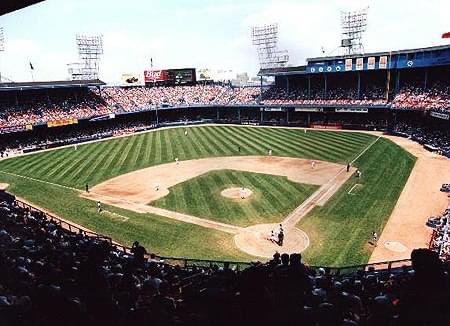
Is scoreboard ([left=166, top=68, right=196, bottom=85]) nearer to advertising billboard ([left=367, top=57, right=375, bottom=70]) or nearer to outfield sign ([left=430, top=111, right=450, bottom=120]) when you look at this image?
advertising billboard ([left=367, top=57, right=375, bottom=70])

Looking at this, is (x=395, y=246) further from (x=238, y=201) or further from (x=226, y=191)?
(x=226, y=191)

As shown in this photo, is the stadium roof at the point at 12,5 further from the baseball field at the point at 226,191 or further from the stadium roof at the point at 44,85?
the stadium roof at the point at 44,85

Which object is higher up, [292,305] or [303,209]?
[292,305]

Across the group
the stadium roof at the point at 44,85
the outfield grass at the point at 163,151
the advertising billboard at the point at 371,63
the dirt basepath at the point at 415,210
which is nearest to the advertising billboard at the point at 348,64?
the advertising billboard at the point at 371,63

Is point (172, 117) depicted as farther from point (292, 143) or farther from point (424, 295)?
point (424, 295)

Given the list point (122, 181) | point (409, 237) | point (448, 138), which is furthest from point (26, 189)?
point (448, 138)

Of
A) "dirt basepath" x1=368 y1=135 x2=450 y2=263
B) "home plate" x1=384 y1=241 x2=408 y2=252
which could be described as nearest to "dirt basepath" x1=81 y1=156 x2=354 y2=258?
"home plate" x1=384 y1=241 x2=408 y2=252

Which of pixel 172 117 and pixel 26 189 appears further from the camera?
pixel 172 117

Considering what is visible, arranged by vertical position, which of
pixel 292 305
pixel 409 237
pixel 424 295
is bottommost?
pixel 409 237
